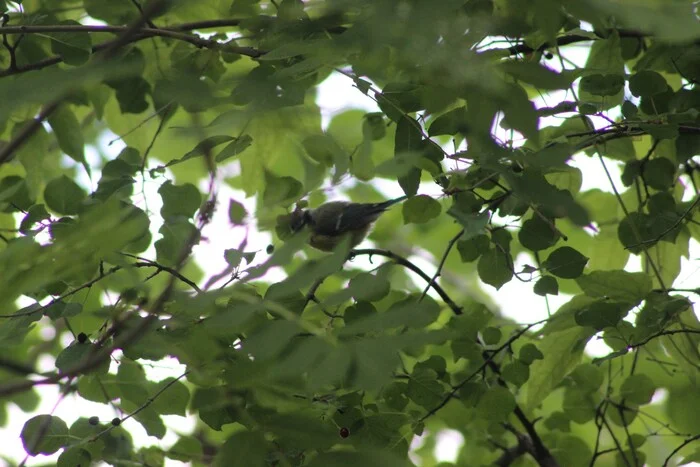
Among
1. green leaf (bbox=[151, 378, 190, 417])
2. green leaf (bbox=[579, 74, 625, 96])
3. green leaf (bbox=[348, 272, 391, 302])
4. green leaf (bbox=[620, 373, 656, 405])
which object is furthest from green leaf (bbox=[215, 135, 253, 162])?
green leaf (bbox=[620, 373, 656, 405])

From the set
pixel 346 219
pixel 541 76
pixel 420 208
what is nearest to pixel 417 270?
pixel 420 208

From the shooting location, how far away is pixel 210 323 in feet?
3.57

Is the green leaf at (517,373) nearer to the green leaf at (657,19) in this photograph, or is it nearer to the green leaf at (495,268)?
the green leaf at (495,268)

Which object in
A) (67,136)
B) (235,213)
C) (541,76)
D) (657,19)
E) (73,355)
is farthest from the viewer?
(67,136)

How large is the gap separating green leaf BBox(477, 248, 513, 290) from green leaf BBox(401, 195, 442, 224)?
0.55 ft

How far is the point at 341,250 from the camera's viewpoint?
108 centimetres

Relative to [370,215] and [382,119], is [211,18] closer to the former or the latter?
[382,119]

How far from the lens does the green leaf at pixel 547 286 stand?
181 centimetres

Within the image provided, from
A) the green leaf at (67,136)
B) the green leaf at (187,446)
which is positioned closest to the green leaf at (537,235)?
the green leaf at (187,446)

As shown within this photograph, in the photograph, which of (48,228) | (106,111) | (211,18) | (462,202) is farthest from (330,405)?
(106,111)

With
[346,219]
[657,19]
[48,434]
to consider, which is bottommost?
[346,219]

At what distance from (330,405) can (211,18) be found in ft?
4.03

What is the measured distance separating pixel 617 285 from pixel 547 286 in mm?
159

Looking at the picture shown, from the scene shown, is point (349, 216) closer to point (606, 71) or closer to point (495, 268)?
point (495, 268)
